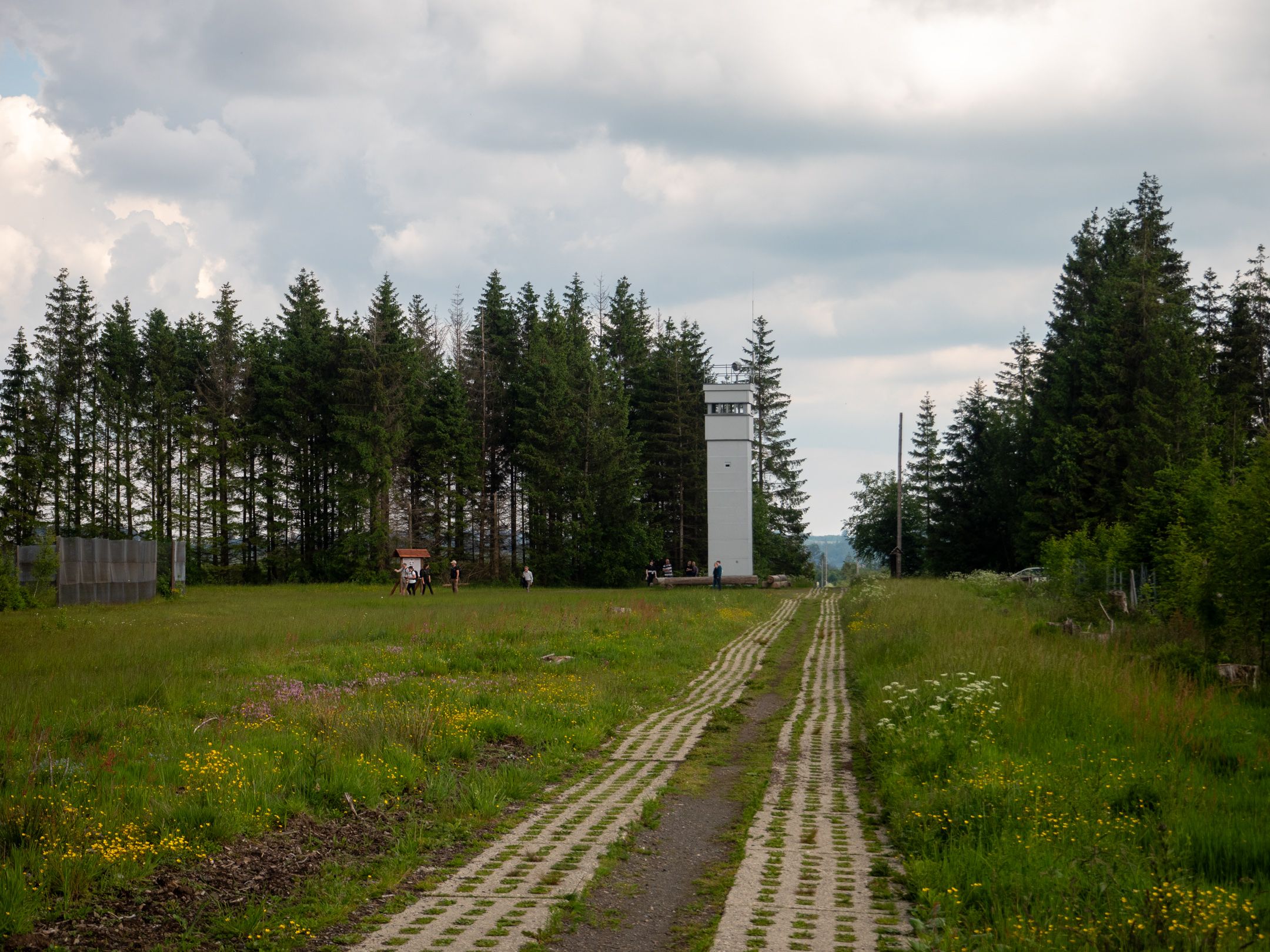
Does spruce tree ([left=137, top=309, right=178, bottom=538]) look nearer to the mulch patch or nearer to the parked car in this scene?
the parked car

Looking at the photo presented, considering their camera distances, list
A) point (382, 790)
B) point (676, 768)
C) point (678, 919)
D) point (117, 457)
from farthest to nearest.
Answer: point (117, 457)
point (676, 768)
point (382, 790)
point (678, 919)

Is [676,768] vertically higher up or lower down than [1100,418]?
lower down

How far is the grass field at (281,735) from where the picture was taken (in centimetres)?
715

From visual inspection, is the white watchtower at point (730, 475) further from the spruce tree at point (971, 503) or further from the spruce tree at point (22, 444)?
the spruce tree at point (22, 444)

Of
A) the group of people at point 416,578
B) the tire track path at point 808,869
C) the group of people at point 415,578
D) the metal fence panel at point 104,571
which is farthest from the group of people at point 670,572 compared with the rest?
the tire track path at point 808,869

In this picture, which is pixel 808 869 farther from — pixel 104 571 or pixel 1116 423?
pixel 1116 423

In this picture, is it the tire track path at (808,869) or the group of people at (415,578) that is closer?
the tire track path at (808,869)

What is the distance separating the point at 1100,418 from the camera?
175ft

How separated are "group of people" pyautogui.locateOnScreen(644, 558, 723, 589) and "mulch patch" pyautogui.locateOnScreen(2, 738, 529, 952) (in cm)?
4401

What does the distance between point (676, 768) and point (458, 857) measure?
12.7 feet

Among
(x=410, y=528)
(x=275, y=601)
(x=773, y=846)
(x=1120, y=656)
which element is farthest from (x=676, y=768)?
(x=410, y=528)

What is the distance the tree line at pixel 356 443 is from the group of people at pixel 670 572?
1983 mm

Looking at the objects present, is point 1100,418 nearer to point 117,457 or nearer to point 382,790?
point 382,790

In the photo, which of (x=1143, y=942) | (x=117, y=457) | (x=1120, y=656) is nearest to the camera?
(x=1143, y=942)
